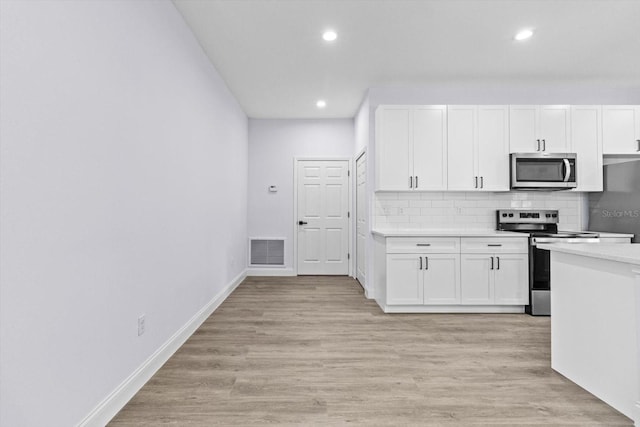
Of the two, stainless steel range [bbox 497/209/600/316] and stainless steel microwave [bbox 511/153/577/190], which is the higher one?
stainless steel microwave [bbox 511/153/577/190]

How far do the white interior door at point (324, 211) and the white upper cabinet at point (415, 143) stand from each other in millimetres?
1885

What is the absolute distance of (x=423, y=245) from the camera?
12.9 ft

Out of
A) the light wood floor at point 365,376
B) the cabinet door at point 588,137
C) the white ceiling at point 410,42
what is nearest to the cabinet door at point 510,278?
the light wood floor at point 365,376

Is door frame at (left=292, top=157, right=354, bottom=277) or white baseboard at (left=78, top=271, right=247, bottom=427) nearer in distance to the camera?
white baseboard at (left=78, top=271, right=247, bottom=427)

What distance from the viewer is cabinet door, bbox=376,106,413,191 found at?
4258 mm

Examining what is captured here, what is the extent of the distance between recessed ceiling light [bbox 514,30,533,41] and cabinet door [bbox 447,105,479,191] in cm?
104

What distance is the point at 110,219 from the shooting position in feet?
→ 6.19


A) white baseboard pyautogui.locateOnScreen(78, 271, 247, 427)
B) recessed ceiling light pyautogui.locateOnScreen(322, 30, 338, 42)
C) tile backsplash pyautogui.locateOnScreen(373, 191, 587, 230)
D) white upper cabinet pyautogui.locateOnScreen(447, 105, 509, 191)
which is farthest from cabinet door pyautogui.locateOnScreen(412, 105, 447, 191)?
white baseboard pyautogui.locateOnScreen(78, 271, 247, 427)

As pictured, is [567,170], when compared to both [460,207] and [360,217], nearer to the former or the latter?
[460,207]

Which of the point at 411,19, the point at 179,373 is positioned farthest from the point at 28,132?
the point at 411,19

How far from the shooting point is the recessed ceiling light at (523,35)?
3.15m

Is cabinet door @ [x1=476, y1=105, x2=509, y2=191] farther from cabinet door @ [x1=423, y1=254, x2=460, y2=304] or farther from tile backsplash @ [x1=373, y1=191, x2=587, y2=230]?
cabinet door @ [x1=423, y1=254, x2=460, y2=304]

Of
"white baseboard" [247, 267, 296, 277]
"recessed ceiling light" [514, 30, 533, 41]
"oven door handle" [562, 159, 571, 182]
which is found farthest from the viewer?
"white baseboard" [247, 267, 296, 277]

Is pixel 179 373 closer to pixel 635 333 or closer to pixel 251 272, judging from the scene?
pixel 635 333
